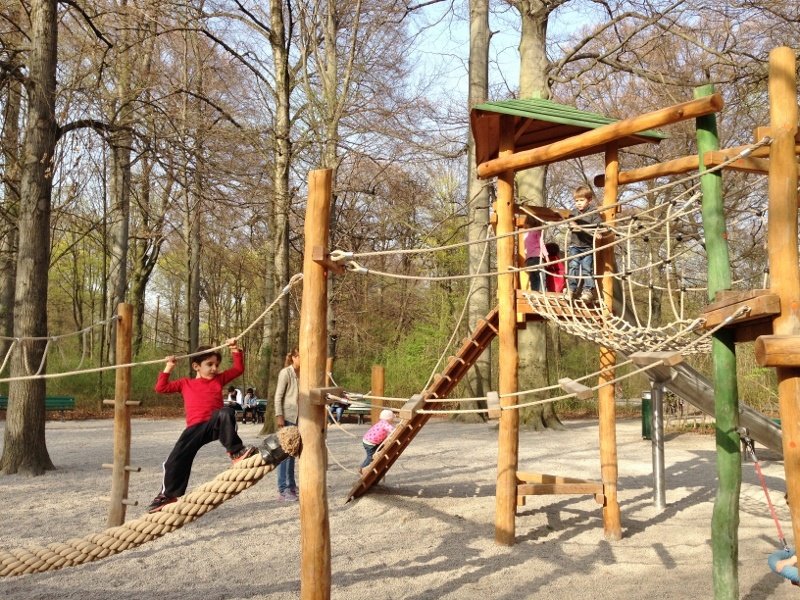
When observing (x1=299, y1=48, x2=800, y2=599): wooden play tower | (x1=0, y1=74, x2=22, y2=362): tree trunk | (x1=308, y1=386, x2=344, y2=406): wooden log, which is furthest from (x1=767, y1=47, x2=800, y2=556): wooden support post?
(x1=0, y1=74, x2=22, y2=362): tree trunk

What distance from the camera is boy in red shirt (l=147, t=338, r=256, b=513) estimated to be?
5.51 meters

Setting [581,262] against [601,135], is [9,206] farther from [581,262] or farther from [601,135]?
[601,135]

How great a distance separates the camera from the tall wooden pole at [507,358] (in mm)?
5789

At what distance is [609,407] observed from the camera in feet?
20.4

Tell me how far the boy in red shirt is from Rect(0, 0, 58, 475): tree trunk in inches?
153

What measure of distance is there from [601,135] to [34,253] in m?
6.91

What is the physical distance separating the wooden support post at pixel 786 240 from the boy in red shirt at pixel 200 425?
3.60 m

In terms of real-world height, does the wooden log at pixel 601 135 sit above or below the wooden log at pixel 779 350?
above

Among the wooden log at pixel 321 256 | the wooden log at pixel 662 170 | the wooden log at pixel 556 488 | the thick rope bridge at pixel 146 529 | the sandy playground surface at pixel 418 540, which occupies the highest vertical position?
the wooden log at pixel 662 170

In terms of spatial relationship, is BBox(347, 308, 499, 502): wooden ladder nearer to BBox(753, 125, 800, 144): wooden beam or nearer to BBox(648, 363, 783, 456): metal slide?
BBox(648, 363, 783, 456): metal slide

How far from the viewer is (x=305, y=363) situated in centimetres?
359

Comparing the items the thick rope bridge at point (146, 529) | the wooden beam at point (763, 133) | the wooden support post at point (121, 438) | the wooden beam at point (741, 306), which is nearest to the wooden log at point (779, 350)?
the wooden beam at point (741, 306)

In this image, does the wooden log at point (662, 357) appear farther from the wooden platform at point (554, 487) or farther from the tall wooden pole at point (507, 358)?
the wooden platform at point (554, 487)

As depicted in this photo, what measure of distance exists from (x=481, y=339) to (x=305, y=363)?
11.7 feet
